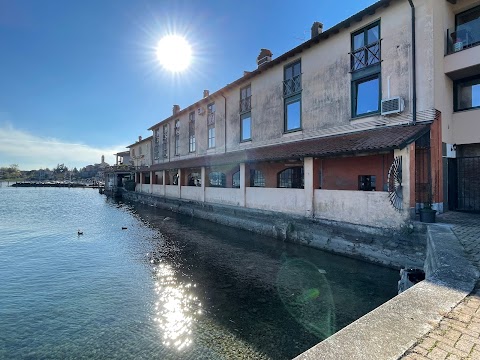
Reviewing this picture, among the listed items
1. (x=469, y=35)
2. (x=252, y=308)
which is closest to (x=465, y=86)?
(x=469, y=35)

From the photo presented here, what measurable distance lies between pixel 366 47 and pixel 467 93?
4.90m

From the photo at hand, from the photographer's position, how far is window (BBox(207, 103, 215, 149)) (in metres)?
24.8

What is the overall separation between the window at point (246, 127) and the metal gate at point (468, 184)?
40.8 feet

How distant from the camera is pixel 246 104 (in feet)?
67.0

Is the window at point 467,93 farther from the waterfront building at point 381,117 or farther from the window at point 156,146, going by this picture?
the window at point 156,146

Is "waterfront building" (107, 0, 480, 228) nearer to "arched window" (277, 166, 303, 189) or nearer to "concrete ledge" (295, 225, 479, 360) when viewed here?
"arched window" (277, 166, 303, 189)

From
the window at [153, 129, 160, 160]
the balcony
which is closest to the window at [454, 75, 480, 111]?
the balcony

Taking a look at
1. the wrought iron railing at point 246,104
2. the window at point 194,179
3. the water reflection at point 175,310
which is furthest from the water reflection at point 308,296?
the window at point 194,179

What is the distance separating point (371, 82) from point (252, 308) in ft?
37.3

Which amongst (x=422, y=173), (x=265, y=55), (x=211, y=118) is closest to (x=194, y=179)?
(x=211, y=118)

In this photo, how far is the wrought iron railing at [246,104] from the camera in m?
20.0

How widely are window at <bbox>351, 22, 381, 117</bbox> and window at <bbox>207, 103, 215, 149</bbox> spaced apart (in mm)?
14179

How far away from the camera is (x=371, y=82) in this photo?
12.5 metres

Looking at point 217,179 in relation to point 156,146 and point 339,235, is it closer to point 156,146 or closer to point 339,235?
point 339,235
